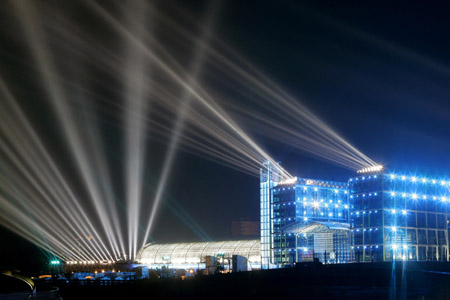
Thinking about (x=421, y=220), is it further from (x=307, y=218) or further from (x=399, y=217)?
(x=307, y=218)

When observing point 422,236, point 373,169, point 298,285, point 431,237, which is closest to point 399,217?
point 422,236

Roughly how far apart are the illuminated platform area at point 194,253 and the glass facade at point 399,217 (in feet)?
79.7

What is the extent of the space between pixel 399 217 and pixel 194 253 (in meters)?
46.1

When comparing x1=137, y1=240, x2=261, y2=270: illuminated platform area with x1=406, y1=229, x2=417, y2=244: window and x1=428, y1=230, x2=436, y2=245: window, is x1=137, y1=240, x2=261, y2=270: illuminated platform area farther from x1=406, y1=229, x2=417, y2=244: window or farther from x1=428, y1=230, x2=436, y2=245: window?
x1=428, y1=230, x2=436, y2=245: window

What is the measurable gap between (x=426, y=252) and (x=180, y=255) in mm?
51836

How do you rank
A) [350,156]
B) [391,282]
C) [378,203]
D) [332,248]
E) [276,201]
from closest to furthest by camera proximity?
[391,282]
[378,203]
[350,156]
[332,248]
[276,201]

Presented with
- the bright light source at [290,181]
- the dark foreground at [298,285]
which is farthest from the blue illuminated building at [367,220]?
the dark foreground at [298,285]

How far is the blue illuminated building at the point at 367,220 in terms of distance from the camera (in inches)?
3123

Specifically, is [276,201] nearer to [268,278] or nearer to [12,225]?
[268,278]

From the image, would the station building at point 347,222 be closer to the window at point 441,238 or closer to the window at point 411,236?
the window at point 441,238

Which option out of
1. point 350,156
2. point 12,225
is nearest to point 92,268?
point 12,225

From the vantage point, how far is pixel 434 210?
83250 millimetres

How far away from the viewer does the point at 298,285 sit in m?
60.0

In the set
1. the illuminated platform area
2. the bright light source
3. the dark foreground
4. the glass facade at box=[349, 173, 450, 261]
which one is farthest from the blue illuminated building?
the dark foreground
